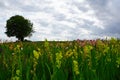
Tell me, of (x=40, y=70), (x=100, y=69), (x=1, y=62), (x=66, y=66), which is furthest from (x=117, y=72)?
(x=1, y=62)

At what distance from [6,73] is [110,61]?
5.23 feet

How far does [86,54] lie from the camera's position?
4859 mm

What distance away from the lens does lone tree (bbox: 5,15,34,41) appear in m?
95.4

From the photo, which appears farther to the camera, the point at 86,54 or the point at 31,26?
the point at 31,26

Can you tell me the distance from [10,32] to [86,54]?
9260 centimetres

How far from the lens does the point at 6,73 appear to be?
4648 millimetres

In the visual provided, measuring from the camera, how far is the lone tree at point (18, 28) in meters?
95.4

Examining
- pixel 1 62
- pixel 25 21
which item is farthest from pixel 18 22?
pixel 1 62

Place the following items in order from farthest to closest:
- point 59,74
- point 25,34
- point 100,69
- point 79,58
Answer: point 25,34 < point 79,58 < point 100,69 < point 59,74

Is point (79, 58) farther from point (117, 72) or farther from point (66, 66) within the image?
point (117, 72)

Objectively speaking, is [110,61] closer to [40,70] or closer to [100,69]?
[100,69]

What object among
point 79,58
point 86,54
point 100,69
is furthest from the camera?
point 79,58

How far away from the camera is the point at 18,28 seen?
95.8 meters

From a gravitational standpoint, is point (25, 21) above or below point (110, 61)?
above
